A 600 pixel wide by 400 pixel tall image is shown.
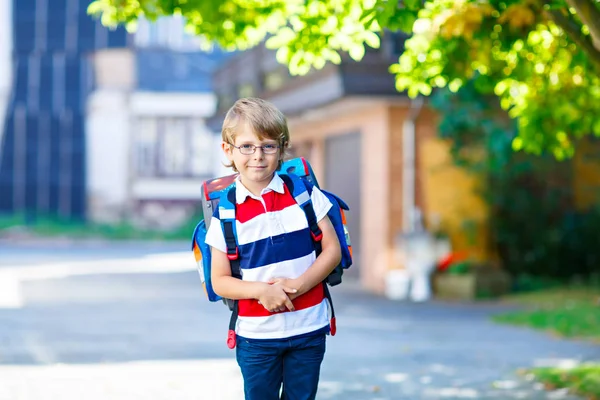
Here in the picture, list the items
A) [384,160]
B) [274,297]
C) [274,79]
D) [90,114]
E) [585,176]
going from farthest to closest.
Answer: [90,114] → [274,79] → [585,176] → [384,160] → [274,297]

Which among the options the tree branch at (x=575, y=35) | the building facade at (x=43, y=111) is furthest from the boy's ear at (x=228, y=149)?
the building facade at (x=43, y=111)

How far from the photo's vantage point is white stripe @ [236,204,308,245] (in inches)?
171

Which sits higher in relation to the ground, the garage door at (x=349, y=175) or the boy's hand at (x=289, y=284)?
the garage door at (x=349, y=175)

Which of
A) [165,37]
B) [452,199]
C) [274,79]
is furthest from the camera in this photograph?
[165,37]

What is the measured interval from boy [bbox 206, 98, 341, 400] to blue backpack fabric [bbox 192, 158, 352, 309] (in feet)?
0.09

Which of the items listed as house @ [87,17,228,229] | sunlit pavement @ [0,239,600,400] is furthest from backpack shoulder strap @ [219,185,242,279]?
house @ [87,17,228,229]

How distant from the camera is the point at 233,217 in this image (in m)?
4.36

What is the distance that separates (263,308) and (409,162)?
47.3ft

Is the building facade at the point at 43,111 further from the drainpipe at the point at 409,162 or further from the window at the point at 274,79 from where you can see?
the drainpipe at the point at 409,162

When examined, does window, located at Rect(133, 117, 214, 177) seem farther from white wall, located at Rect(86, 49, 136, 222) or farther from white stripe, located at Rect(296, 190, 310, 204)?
white stripe, located at Rect(296, 190, 310, 204)

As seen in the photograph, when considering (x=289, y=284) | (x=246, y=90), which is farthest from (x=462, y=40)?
(x=246, y=90)

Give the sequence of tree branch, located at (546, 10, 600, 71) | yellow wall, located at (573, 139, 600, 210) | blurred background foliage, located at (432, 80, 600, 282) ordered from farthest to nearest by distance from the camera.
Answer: yellow wall, located at (573, 139, 600, 210) < blurred background foliage, located at (432, 80, 600, 282) < tree branch, located at (546, 10, 600, 71)

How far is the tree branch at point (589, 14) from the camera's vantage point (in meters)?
6.42

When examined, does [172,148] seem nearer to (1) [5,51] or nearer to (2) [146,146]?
(2) [146,146]
